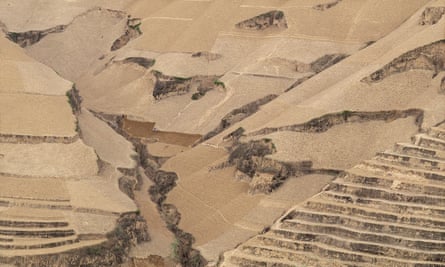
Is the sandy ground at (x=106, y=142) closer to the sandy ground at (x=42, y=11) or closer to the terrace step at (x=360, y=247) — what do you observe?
the sandy ground at (x=42, y=11)

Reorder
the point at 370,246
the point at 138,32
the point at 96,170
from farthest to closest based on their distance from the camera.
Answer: the point at 138,32 < the point at 96,170 < the point at 370,246

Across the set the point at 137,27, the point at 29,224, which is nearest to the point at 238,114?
the point at 137,27

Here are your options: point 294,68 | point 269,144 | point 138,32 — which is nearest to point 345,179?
point 269,144

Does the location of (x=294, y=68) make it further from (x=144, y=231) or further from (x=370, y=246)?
(x=370, y=246)

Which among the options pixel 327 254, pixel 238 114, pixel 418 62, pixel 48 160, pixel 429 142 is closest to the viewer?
pixel 327 254

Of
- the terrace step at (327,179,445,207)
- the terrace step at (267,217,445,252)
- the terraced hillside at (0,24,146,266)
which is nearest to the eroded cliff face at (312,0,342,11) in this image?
the terraced hillside at (0,24,146,266)

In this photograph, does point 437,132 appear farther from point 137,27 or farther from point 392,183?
point 137,27
